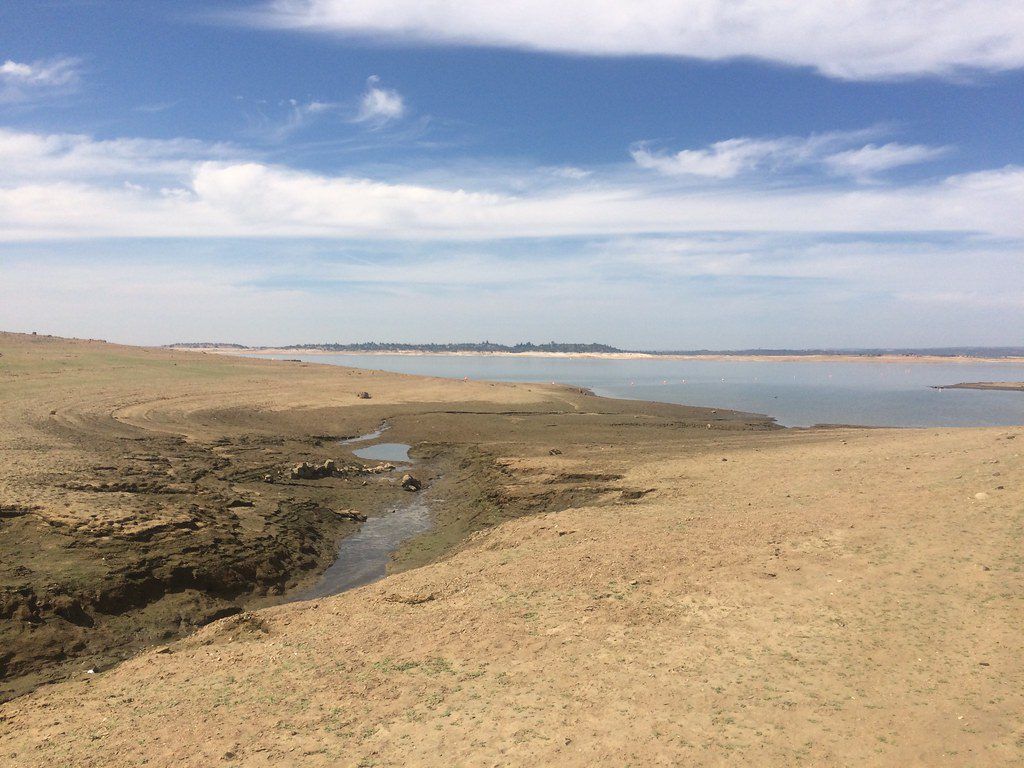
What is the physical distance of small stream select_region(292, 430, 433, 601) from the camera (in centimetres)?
1393

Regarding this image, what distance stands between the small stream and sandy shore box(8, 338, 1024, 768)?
2.93ft

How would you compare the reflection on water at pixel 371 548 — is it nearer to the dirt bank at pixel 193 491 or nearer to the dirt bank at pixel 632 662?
the dirt bank at pixel 193 491

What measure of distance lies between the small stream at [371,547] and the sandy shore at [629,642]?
2.93ft

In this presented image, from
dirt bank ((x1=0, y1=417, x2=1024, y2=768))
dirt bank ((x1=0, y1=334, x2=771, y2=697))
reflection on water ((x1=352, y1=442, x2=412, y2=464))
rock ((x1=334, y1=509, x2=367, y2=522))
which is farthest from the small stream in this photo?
reflection on water ((x1=352, y1=442, x2=412, y2=464))

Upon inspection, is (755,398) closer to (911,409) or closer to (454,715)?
(911,409)

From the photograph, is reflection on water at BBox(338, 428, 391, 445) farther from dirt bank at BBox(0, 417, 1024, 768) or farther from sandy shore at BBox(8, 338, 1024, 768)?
dirt bank at BBox(0, 417, 1024, 768)

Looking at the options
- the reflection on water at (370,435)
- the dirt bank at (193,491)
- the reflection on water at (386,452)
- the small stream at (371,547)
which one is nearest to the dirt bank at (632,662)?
the small stream at (371,547)

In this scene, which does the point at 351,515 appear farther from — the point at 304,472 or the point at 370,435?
the point at 370,435

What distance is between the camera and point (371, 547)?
16500 mm

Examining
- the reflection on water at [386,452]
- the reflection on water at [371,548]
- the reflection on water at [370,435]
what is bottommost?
the reflection on water at [371,548]

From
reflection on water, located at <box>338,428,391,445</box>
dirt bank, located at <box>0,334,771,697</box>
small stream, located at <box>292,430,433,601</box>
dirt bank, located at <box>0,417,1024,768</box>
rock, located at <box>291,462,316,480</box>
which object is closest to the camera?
dirt bank, located at <box>0,417,1024,768</box>

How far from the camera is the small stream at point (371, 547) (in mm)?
13929

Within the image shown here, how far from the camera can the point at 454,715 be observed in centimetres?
712

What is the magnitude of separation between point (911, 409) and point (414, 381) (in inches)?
1728
